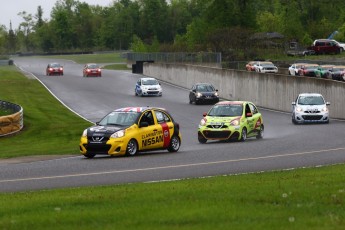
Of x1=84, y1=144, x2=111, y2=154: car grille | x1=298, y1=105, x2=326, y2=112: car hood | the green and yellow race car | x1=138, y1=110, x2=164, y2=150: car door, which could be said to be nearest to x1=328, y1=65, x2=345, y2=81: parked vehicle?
x1=298, y1=105, x2=326, y2=112: car hood

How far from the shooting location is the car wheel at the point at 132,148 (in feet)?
79.6

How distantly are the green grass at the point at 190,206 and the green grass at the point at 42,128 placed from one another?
1423cm

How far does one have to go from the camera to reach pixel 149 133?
25297mm

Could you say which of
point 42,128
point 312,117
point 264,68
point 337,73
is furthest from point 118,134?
point 264,68

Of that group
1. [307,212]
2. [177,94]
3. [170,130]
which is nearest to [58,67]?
[177,94]

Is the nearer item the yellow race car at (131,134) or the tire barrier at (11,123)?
the yellow race car at (131,134)

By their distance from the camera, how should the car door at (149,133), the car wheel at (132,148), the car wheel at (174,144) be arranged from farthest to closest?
the car wheel at (174,144) → the car door at (149,133) → the car wheel at (132,148)

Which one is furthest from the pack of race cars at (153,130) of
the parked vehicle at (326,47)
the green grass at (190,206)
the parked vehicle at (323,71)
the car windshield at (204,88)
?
the parked vehicle at (326,47)

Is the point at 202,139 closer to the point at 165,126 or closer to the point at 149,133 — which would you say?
the point at 165,126

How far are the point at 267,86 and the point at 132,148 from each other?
31582mm

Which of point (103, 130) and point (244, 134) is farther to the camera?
point (244, 134)

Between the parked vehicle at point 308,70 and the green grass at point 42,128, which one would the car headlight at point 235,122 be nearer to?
the green grass at point 42,128

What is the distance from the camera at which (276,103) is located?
5366 centimetres

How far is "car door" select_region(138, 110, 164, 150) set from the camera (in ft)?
82.0
